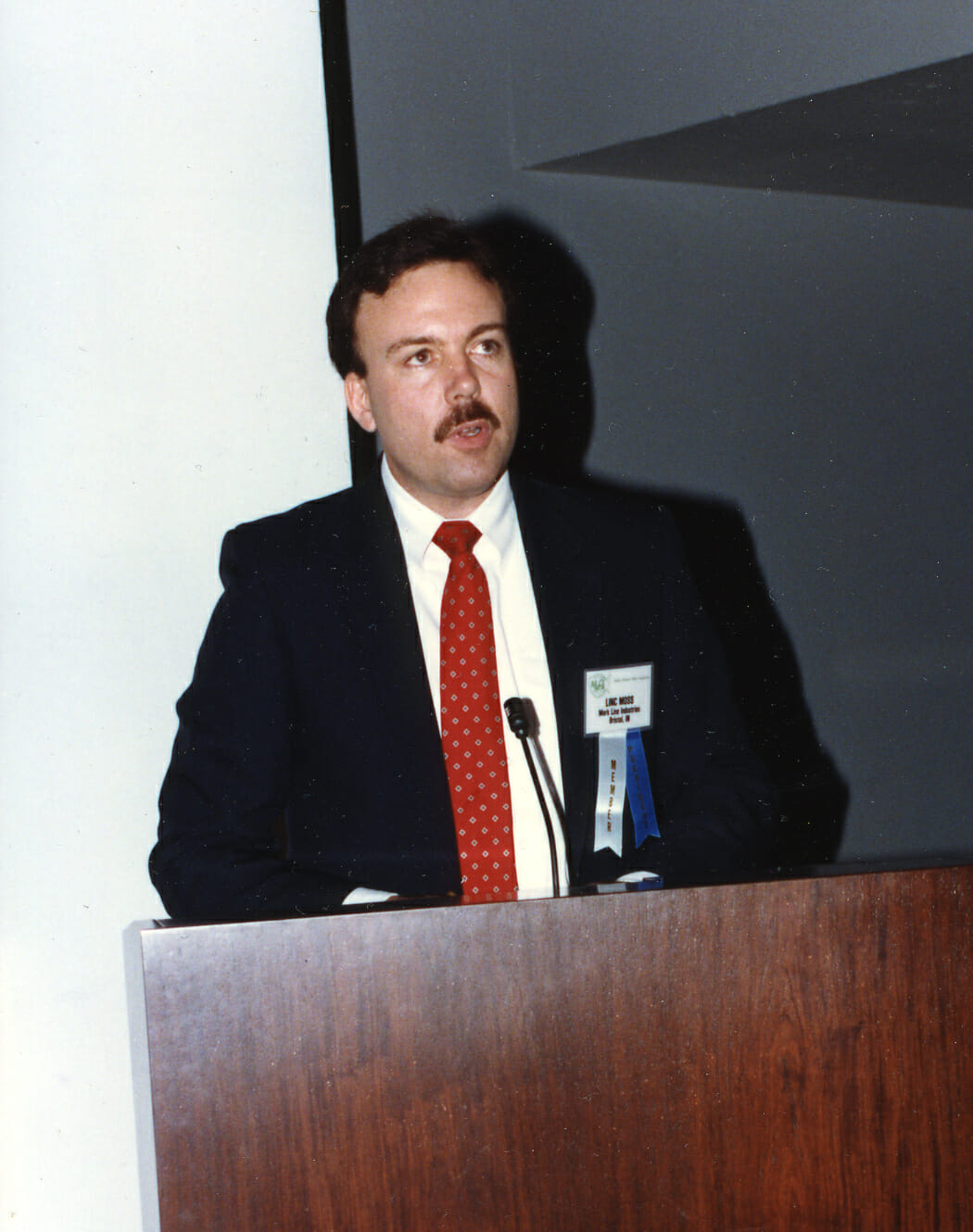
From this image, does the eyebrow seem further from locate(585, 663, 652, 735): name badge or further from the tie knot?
locate(585, 663, 652, 735): name badge

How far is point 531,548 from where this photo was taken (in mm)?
1974

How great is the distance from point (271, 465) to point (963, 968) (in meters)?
1.44

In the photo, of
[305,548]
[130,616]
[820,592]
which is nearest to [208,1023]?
[305,548]

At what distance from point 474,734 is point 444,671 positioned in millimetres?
97

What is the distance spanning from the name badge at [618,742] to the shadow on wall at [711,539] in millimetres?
965

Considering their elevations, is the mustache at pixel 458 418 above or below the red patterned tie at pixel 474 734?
above

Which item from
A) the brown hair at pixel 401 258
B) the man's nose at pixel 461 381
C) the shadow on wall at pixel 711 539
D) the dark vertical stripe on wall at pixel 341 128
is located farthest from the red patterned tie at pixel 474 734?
the shadow on wall at pixel 711 539

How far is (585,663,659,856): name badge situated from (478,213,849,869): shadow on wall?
3.17 feet

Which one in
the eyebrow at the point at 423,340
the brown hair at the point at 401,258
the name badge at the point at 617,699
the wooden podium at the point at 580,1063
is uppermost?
the brown hair at the point at 401,258

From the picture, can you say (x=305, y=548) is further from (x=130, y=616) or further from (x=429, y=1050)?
(x=429, y=1050)

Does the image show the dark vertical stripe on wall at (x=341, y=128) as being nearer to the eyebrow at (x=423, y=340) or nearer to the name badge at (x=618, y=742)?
the eyebrow at (x=423, y=340)

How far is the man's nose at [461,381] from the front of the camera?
1.90m

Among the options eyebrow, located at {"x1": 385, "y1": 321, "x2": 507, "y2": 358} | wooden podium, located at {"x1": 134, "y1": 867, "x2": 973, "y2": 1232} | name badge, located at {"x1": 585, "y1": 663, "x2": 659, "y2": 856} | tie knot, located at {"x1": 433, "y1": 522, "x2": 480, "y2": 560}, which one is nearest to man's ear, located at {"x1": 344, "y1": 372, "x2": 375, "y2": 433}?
eyebrow, located at {"x1": 385, "y1": 321, "x2": 507, "y2": 358}

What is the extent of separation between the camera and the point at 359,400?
2061 millimetres
